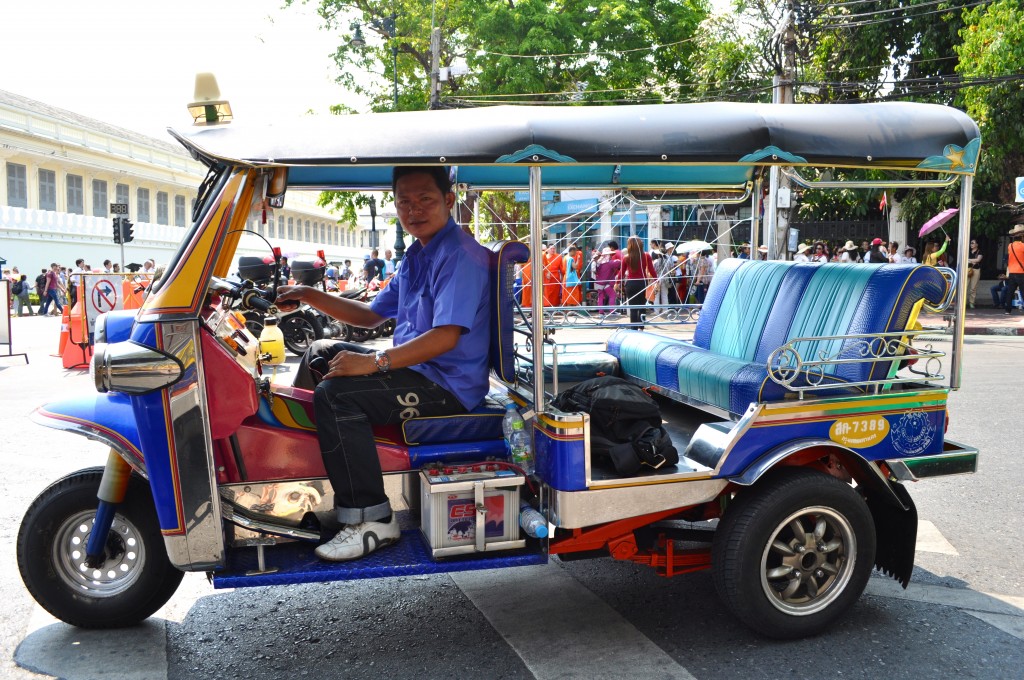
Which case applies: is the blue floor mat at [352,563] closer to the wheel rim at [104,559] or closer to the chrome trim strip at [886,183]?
the wheel rim at [104,559]

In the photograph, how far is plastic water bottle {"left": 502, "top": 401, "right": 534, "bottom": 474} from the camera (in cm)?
348

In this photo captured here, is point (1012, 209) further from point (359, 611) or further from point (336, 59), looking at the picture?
point (359, 611)

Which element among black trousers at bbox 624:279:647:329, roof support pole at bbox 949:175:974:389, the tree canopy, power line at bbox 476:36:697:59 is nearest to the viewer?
roof support pole at bbox 949:175:974:389

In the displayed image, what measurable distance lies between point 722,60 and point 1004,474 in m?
17.1

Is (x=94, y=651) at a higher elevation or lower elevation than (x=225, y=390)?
lower

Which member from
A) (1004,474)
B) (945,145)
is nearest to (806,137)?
(945,145)

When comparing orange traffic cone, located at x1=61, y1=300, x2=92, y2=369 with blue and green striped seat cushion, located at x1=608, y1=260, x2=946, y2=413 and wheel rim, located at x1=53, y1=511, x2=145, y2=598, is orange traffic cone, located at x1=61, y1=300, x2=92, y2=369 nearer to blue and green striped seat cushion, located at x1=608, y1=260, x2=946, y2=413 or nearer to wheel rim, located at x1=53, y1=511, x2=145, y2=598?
blue and green striped seat cushion, located at x1=608, y1=260, x2=946, y2=413

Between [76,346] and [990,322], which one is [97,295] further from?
[990,322]

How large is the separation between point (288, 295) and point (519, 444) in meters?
1.22

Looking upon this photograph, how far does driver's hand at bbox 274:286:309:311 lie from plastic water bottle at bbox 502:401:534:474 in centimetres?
109

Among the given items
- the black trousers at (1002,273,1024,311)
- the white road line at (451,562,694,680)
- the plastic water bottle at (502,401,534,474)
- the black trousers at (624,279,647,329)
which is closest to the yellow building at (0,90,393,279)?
the black trousers at (1002,273,1024,311)

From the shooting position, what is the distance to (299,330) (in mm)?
13781

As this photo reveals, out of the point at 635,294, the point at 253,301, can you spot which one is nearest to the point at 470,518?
the point at 253,301

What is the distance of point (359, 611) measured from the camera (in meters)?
3.76
